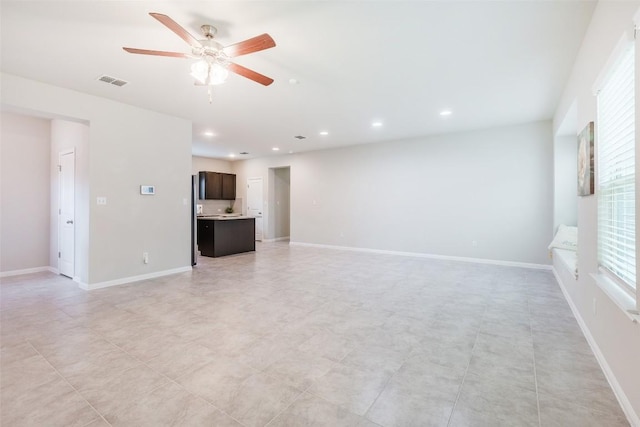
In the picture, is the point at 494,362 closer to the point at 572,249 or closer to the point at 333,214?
the point at 572,249

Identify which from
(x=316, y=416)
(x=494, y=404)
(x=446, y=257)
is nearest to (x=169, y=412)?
(x=316, y=416)

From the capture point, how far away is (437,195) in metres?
6.50

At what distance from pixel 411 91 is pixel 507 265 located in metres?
3.96

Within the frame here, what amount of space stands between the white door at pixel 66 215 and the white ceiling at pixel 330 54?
5.16ft

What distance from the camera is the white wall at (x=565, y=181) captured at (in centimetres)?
480

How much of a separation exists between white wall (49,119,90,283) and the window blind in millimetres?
5691

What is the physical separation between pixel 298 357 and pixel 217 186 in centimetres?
815

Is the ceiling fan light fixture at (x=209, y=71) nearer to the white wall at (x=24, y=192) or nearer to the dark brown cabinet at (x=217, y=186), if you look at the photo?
the white wall at (x=24, y=192)

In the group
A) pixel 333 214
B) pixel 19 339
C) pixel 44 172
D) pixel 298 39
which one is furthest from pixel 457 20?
pixel 44 172

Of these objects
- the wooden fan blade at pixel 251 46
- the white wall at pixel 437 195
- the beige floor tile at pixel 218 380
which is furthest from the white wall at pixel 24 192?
the white wall at pixel 437 195

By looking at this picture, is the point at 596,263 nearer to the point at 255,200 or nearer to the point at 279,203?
the point at 279,203

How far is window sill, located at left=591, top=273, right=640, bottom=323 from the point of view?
1.59 m

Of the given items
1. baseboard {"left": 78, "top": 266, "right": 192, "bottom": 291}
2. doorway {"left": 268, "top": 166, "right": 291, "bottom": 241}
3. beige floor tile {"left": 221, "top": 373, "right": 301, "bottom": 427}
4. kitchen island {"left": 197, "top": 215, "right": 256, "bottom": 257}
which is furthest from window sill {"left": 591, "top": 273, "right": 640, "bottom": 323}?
doorway {"left": 268, "top": 166, "right": 291, "bottom": 241}

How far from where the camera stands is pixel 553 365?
2195mm
